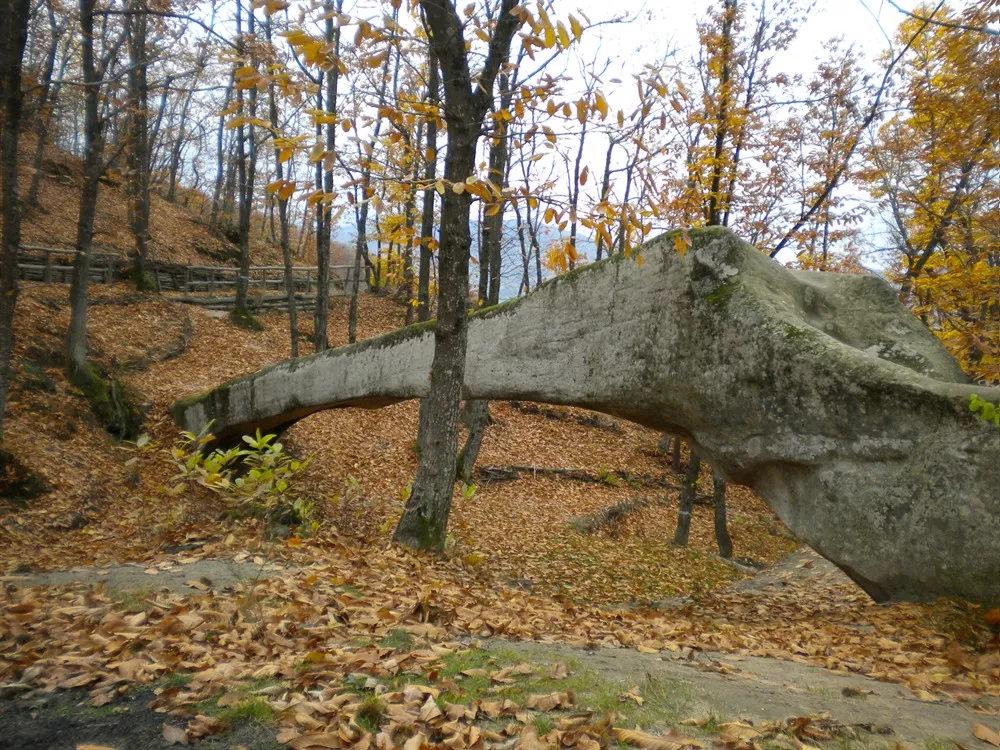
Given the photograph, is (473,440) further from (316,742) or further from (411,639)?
(316,742)

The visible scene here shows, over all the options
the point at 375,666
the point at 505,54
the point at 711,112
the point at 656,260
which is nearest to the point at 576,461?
the point at 711,112

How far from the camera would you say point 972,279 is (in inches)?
332

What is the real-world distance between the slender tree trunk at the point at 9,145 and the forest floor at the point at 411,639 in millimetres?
1921

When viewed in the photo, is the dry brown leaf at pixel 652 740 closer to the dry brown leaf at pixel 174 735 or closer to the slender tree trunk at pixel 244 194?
the dry brown leaf at pixel 174 735

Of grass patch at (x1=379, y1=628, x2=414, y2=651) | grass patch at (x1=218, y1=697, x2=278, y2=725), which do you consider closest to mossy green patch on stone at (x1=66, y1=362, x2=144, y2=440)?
grass patch at (x1=379, y1=628, x2=414, y2=651)

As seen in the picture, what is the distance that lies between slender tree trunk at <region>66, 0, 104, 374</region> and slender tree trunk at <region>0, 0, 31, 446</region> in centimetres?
242

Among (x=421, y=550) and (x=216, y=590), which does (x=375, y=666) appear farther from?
(x=421, y=550)

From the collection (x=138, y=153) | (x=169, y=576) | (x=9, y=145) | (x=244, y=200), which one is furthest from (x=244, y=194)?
(x=169, y=576)

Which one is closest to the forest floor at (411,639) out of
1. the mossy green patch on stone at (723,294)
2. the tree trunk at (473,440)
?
the tree trunk at (473,440)

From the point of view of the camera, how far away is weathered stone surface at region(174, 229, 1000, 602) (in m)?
4.77

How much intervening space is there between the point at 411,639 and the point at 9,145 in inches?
320

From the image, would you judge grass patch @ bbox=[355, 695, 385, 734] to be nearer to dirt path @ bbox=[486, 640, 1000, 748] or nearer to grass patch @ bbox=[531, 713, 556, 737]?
grass patch @ bbox=[531, 713, 556, 737]

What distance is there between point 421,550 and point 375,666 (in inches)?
131

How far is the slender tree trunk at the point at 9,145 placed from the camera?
7.79 meters
